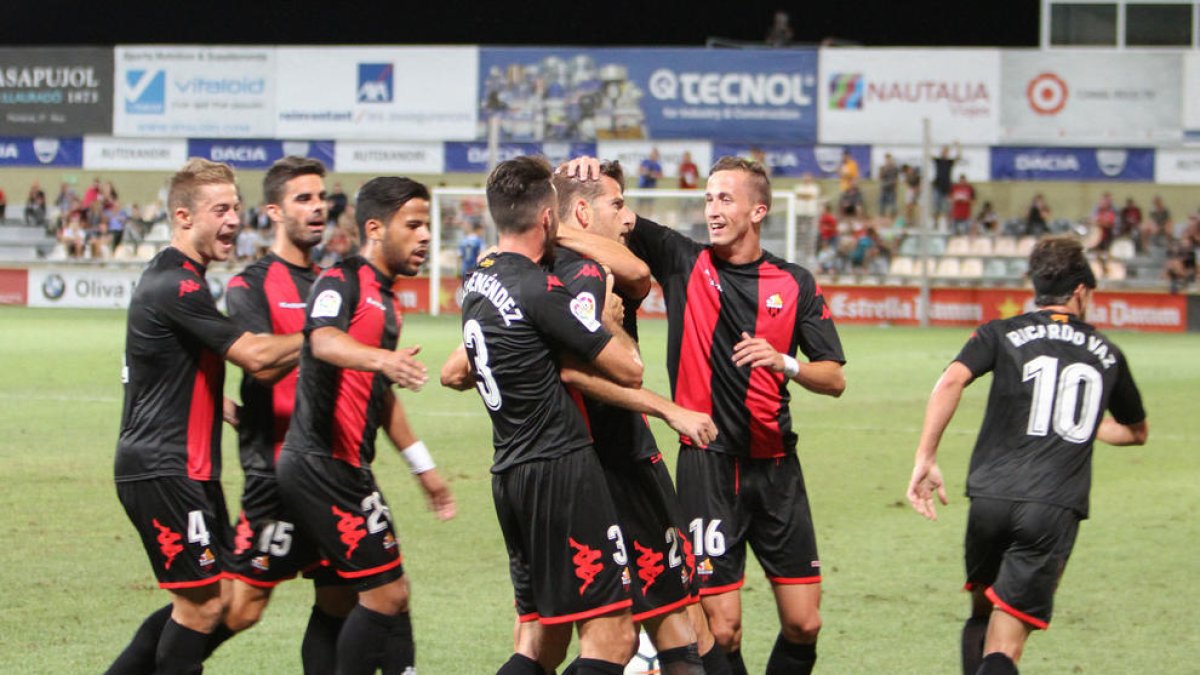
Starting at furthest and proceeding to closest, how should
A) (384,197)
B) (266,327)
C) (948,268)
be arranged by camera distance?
1. (948,268)
2. (266,327)
3. (384,197)

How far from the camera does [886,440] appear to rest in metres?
13.9

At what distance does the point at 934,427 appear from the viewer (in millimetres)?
5594

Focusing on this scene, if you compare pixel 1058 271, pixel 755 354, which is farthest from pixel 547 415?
pixel 1058 271

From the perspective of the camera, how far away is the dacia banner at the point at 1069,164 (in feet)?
111

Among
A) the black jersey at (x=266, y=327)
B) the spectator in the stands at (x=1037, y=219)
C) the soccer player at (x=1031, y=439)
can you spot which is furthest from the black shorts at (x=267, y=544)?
the spectator in the stands at (x=1037, y=219)

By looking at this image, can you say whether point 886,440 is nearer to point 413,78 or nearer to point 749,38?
point 413,78

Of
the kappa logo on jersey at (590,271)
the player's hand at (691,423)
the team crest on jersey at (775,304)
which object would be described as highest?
the kappa logo on jersey at (590,271)

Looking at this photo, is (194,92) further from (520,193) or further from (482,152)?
(520,193)

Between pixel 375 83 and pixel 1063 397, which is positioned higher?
pixel 375 83

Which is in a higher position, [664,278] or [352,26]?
[352,26]

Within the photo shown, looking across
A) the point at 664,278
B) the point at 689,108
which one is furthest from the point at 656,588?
the point at 689,108

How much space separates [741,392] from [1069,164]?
30360 mm

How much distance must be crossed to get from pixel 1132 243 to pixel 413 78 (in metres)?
17.4

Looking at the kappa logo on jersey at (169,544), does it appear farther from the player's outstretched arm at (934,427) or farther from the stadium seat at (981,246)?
the stadium seat at (981,246)
